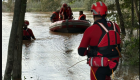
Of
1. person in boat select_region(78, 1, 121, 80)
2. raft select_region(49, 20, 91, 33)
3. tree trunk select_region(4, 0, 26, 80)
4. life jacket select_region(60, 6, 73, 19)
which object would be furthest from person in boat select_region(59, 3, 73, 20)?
person in boat select_region(78, 1, 121, 80)

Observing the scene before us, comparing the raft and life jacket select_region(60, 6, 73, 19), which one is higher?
life jacket select_region(60, 6, 73, 19)

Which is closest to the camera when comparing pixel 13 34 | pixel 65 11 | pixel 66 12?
pixel 13 34

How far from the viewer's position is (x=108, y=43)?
3.86 meters

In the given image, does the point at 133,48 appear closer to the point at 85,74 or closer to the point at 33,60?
the point at 85,74

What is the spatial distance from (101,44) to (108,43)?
0.31 feet

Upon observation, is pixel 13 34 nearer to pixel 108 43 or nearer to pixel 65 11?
pixel 108 43

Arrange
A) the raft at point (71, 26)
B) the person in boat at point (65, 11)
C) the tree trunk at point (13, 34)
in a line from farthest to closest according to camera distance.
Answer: the person in boat at point (65, 11), the raft at point (71, 26), the tree trunk at point (13, 34)

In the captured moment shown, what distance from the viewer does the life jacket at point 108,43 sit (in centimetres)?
385

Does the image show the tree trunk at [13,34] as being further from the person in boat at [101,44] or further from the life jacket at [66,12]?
the life jacket at [66,12]

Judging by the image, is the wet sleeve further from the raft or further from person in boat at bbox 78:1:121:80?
the raft

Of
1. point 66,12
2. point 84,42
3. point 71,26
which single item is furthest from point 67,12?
point 84,42

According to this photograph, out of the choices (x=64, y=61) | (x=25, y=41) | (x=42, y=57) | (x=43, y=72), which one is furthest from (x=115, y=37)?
(x=25, y=41)

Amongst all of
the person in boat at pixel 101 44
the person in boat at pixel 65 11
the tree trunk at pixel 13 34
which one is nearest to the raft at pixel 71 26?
the person in boat at pixel 65 11

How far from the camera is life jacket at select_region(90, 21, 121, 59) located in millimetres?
3846
